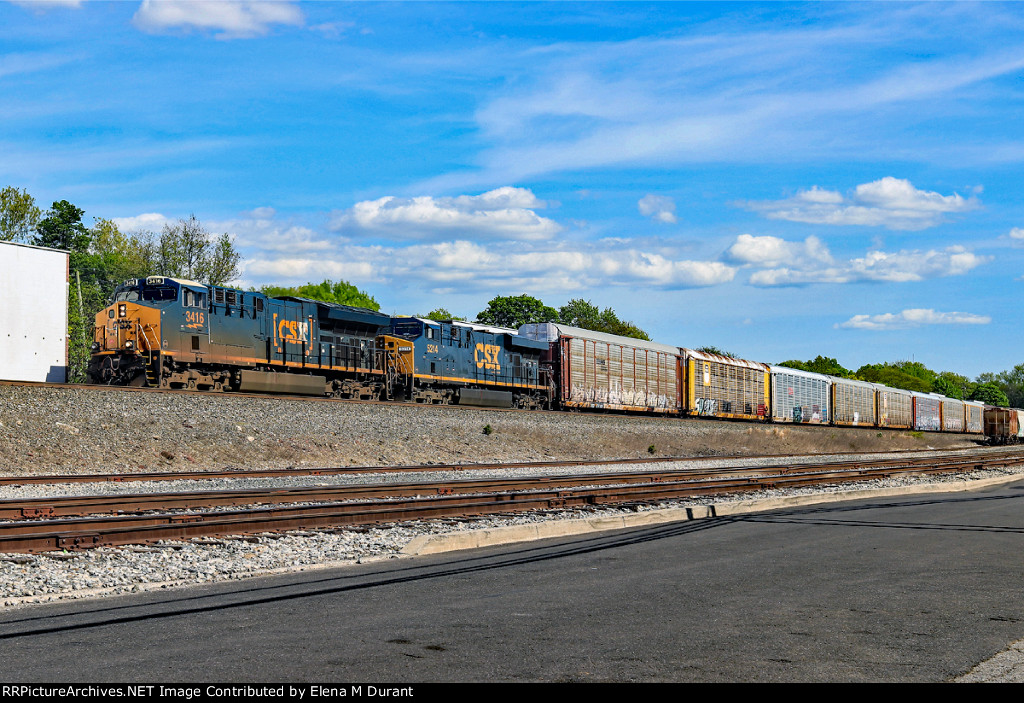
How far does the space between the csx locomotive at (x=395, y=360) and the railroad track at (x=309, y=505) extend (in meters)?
11.3

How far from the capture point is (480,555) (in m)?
10.8

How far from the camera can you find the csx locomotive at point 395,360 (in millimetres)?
26422

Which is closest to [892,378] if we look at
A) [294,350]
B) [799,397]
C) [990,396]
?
[990,396]

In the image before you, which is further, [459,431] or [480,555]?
[459,431]

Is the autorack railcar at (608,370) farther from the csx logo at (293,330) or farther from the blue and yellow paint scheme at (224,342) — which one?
the csx logo at (293,330)

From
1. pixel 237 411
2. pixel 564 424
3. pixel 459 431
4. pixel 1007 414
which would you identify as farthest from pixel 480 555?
pixel 1007 414

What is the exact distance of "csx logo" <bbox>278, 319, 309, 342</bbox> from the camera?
29.5m

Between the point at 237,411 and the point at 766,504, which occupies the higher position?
the point at 237,411

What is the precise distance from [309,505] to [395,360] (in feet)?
63.2

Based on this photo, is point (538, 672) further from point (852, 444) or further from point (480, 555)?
point (852, 444)

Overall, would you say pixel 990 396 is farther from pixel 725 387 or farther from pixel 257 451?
pixel 257 451

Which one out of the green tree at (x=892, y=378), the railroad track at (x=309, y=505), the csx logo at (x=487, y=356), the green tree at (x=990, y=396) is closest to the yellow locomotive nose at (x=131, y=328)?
the railroad track at (x=309, y=505)

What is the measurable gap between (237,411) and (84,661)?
67.1ft

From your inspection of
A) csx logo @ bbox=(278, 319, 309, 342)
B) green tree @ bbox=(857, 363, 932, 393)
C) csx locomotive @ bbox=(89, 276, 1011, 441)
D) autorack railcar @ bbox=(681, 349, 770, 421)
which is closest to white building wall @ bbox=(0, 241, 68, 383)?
csx locomotive @ bbox=(89, 276, 1011, 441)
